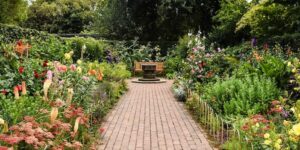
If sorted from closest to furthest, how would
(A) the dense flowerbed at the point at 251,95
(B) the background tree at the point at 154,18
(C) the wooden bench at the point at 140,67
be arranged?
(A) the dense flowerbed at the point at 251,95
(C) the wooden bench at the point at 140,67
(B) the background tree at the point at 154,18

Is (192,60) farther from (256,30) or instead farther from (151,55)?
(151,55)

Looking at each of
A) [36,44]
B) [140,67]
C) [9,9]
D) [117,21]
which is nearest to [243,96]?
[36,44]

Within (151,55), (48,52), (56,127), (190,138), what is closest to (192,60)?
(48,52)

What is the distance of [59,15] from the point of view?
3844 centimetres

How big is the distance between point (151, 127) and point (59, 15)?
3297 centimetres

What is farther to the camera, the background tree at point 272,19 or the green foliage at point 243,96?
the background tree at point 272,19

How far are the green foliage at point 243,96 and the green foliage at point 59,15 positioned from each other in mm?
31935

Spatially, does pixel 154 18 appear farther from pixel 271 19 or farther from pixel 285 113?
pixel 285 113

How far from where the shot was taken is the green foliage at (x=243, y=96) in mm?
6875

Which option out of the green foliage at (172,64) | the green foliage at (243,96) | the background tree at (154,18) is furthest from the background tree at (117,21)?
the green foliage at (243,96)

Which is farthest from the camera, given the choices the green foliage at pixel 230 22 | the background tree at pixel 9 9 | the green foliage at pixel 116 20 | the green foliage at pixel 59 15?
the green foliage at pixel 59 15

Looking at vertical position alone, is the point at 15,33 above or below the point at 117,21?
below

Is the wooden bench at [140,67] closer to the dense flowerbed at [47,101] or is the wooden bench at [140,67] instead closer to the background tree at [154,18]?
the background tree at [154,18]

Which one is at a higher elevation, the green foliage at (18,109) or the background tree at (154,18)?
the background tree at (154,18)
